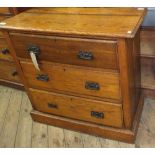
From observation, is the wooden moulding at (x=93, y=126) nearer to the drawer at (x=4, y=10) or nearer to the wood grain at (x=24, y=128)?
the wood grain at (x=24, y=128)

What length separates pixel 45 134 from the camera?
1.75m

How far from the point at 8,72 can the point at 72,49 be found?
1.03 metres

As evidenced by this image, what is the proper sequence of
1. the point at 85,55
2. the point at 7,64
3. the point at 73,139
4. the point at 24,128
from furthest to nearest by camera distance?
the point at 7,64 → the point at 24,128 → the point at 73,139 → the point at 85,55

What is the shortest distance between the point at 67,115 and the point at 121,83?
532 millimetres

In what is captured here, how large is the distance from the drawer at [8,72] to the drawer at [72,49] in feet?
2.02

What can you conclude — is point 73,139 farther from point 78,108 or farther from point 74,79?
point 74,79

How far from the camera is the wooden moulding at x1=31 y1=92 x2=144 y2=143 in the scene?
156cm

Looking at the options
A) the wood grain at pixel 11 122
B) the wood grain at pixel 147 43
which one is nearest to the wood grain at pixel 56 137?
the wood grain at pixel 11 122

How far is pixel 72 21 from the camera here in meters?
1.36

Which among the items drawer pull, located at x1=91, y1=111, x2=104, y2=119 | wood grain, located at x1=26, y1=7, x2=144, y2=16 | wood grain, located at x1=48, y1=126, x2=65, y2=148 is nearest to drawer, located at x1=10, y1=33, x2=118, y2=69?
wood grain, located at x1=26, y1=7, x2=144, y2=16

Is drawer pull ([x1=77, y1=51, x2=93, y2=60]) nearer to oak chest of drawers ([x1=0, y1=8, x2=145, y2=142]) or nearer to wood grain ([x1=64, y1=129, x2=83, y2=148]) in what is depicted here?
oak chest of drawers ([x1=0, y1=8, x2=145, y2=142])

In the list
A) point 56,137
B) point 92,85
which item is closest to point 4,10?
point 92,85

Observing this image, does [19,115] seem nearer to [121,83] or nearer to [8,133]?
[8,133]
